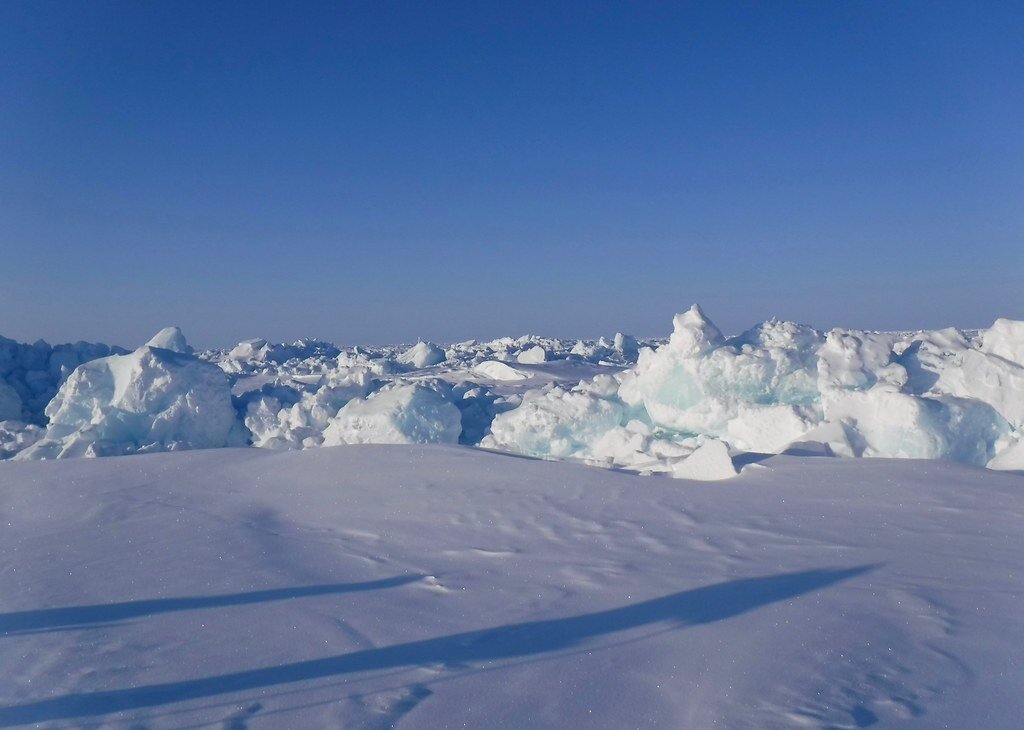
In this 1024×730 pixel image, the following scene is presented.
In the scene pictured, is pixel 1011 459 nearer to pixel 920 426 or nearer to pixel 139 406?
pixel 920 426

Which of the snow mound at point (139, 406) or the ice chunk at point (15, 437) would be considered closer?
the snow mound at point (139, 406)

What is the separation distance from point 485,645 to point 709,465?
4.05 m

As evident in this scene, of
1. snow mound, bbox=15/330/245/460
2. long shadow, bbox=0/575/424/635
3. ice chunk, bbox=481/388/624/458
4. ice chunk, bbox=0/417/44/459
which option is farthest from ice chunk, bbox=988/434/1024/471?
A: ice chunk, bbox=0/417/44/459

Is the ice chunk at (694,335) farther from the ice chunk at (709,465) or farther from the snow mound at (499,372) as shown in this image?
the snow mound at (499,372)

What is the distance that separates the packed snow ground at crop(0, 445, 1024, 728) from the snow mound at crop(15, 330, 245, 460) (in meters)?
5.49

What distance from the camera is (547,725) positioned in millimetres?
2525

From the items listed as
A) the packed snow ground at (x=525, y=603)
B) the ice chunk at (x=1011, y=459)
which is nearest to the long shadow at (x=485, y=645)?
the packed snow ground at (x=525, y=603)

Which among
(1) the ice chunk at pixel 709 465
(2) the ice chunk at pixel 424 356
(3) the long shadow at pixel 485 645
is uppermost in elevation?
(1) the ice chunk at pixel 709 465

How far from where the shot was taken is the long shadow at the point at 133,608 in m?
3.42

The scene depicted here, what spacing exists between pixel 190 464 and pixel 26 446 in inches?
255

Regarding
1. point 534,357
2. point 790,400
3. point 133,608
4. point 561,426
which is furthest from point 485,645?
point 534,357

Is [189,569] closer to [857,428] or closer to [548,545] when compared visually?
[548,545]

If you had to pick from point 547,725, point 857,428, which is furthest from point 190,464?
point 857,428

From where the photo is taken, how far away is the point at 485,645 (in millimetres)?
3119
